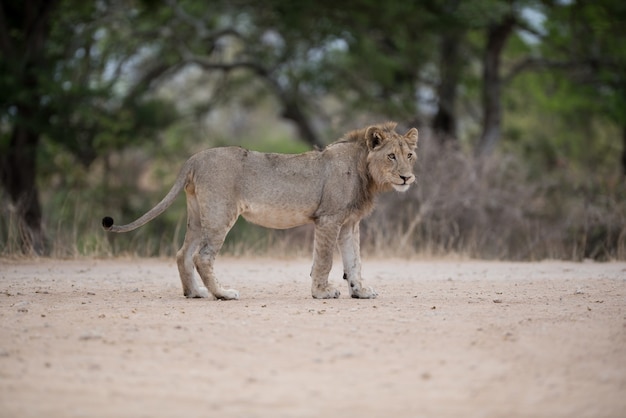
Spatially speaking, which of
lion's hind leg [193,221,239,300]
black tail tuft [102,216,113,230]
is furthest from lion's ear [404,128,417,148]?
black tail tuft [102,216,113,230]

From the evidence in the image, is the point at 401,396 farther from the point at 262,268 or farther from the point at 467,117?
the point at 467,117

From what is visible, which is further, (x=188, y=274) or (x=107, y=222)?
(x=188, y=274)

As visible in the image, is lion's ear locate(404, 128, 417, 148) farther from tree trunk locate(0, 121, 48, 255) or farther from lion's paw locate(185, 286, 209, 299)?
tree trunk locate(0, 121, 48, 255)

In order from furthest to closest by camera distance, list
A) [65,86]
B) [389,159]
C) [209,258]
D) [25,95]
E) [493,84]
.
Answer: [493,84]
[65,86]
[25,95]
[389,159]
[209,258]

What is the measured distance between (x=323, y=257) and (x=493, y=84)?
17.1 m

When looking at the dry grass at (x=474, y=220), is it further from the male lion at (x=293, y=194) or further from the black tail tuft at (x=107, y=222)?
the black tail tuft at (x=107, y=222)

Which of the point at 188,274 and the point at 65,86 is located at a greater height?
the point at 65,86

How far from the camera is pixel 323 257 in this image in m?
8.84

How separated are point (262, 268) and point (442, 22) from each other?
528 inches

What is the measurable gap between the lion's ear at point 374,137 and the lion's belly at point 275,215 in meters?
0.96

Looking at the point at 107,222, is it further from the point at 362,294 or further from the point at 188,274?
the point at 362,294

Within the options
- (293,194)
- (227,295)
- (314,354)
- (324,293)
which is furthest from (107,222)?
(314,354)

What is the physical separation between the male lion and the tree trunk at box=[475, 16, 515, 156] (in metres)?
15.3

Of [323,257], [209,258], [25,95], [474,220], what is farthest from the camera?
[25,95]
